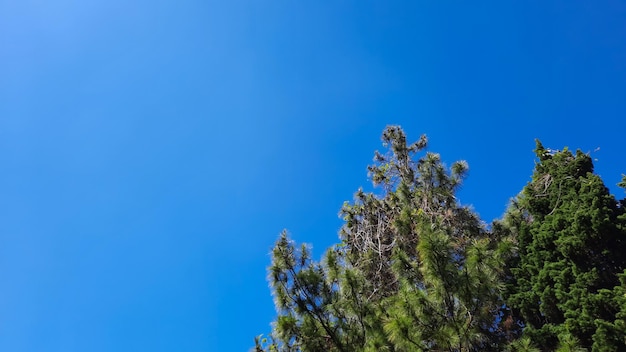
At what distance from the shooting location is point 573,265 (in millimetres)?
6867

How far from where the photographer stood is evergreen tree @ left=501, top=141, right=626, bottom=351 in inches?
244

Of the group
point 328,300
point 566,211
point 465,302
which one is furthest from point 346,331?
point 566,211

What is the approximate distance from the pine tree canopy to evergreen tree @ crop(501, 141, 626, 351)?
0.05 ft

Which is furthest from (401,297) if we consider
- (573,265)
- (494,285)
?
(573,265)

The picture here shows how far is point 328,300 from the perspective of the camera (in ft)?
22.4

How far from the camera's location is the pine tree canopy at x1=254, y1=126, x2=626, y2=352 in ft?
18.9

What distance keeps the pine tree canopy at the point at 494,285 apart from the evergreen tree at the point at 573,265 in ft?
0.05

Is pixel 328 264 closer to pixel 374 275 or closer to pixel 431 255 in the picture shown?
pixel 431 255

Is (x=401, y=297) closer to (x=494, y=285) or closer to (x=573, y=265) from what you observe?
(x=494, y=285)

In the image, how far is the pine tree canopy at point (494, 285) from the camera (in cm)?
575

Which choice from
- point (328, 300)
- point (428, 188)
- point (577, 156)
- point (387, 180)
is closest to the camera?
point (328, 300)

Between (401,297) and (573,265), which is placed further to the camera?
(573,265)

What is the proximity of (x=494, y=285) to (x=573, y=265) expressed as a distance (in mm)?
1906

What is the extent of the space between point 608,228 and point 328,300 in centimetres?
456
